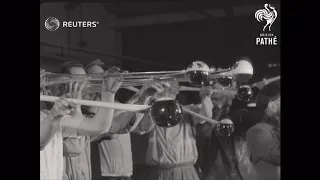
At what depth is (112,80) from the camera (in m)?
2.36

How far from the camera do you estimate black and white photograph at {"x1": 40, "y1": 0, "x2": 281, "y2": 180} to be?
7.66 feet

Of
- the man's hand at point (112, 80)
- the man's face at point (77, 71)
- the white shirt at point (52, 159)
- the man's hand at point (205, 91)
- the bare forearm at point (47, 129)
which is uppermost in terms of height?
the man's face at point (77, 71)

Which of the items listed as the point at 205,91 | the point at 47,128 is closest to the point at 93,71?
the point at 47,128

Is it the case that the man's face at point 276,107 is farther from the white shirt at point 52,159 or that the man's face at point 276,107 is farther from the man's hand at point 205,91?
the white shirt at point 52,159

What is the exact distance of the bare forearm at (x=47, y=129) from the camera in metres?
2.38

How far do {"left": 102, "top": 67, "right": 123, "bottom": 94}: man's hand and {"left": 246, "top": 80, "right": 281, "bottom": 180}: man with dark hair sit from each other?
2.48 ft

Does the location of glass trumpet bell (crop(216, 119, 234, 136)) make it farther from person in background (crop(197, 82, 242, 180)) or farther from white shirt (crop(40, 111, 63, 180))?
white shirt (crop(40, 111, 63, 180))

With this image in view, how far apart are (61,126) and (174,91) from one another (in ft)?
2.14

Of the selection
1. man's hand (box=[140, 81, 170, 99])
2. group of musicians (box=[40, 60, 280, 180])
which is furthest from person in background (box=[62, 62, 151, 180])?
man's hand (box=[140, 81, 170, 99])

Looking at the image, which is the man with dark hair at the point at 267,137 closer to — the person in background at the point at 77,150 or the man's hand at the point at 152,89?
the man's hand at the point at 152,89

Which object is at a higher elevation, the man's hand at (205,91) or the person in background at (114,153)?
the man's hand at (205,91)

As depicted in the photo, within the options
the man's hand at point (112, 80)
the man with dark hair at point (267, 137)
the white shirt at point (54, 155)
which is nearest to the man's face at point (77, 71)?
the man's hand at point (112, 80)

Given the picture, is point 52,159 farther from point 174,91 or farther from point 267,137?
point 267,137

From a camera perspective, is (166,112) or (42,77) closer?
(166,112)
